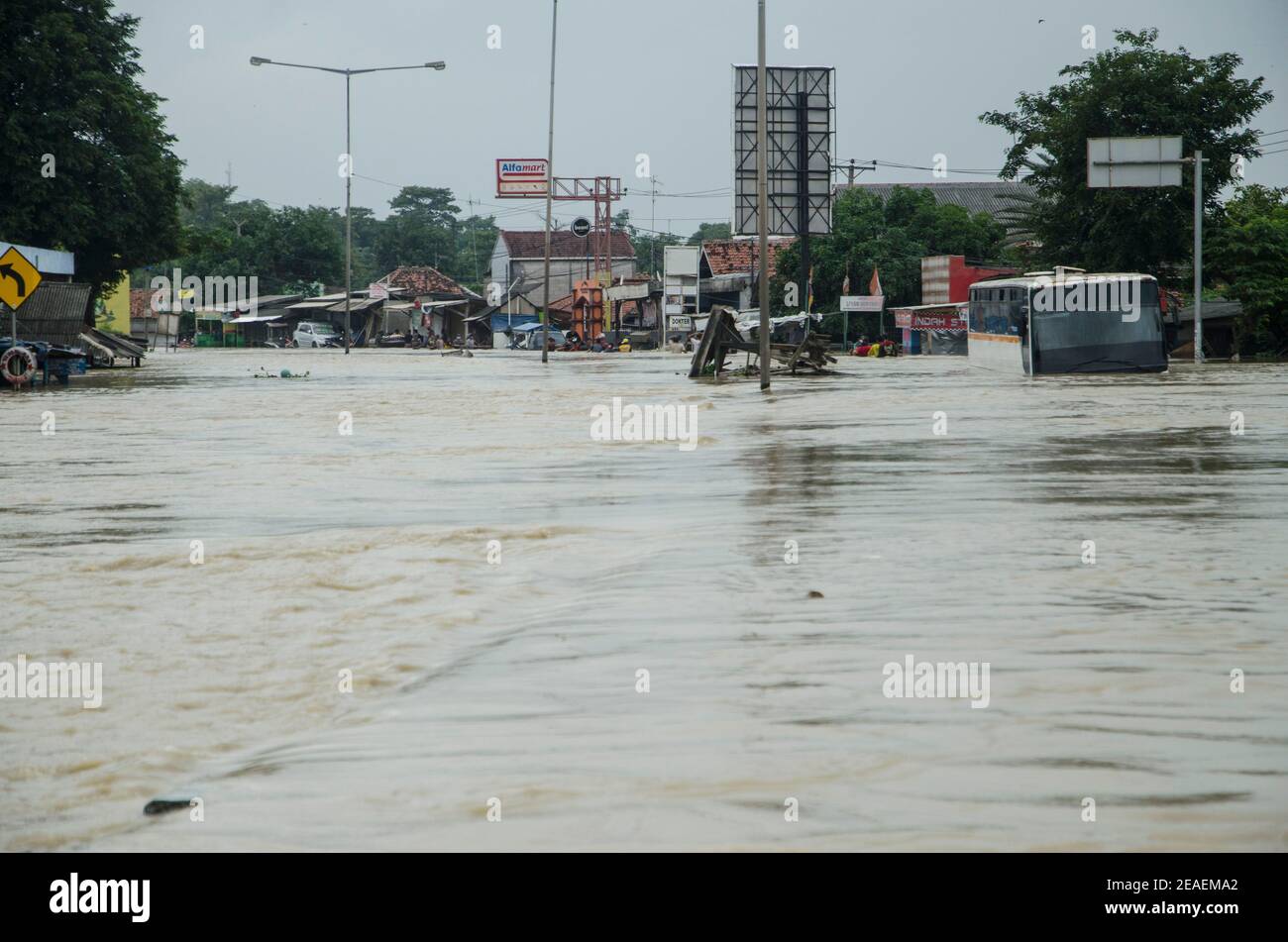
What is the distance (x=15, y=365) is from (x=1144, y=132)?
3371cm

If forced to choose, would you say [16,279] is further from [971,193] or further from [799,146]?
[971,193]

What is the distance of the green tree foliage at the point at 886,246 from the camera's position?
65188 millimetres

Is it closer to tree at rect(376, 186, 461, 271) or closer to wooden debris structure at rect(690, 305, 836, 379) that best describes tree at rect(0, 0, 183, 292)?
wooden debris structure at rect(690, 305, 836, 379)

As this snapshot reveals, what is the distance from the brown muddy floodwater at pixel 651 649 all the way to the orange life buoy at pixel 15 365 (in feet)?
55.2

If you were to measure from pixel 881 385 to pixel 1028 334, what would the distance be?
6.45 metres

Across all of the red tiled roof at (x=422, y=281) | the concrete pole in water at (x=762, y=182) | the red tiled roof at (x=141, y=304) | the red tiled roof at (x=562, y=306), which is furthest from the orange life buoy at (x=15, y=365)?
the red tiled roof at (x=141, y=304)

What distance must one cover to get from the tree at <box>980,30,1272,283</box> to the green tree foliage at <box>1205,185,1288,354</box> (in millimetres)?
1154

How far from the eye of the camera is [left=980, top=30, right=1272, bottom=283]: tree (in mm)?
47219

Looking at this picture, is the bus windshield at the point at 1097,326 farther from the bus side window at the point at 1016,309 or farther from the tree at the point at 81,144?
the tree at the point at 81,144

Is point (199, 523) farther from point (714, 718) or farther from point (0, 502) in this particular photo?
point (714, 718)

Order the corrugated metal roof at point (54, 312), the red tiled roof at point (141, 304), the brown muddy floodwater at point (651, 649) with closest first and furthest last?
the brown muddy floodwater at point (651, 649), the corrugated metal roof at point (54, 312), the red tiled roof at point (141, 304)

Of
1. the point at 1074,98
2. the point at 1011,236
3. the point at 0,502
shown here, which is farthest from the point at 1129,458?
the point at 1011,236

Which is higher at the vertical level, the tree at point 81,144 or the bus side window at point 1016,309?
the tree at point 81,144

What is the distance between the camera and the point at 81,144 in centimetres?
4528
